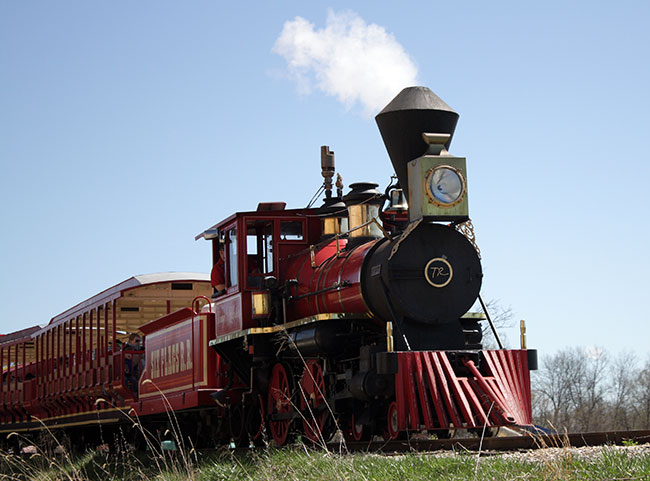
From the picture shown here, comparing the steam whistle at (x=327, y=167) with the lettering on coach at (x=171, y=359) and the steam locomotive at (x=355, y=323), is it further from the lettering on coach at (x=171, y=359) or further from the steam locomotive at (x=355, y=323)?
the lettering on coach at (x=171, y=359)

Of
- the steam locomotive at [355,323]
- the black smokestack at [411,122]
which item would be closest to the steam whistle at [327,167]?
the steam locomotive at [355,323]

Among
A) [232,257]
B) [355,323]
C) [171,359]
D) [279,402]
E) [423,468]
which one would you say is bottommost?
[423,468]

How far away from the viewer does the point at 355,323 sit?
10719mm

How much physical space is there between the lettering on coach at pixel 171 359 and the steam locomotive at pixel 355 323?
0.03 metres

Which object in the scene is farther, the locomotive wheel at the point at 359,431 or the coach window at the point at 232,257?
the coach window at the point at 232,257

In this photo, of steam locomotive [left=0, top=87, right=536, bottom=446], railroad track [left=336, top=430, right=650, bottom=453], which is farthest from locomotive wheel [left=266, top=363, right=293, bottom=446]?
railroad track [left=336, top=430, right=650, bottom=453]

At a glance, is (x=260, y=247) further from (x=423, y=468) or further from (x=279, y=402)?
(x=423, y=468)

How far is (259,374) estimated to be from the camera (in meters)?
12.2

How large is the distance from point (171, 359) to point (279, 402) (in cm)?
333

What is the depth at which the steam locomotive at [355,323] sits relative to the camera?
9547 mm

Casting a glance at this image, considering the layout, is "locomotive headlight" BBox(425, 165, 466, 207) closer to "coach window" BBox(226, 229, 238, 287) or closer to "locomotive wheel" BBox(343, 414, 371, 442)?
"locomotive wheel" BBox(343, 414, 371, 442)

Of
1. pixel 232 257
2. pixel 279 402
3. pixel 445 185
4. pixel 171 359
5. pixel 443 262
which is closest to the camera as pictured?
pixel 445 185

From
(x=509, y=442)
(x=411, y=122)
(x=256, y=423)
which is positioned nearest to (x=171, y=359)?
(x=256, y=423)

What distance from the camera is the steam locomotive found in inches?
376
